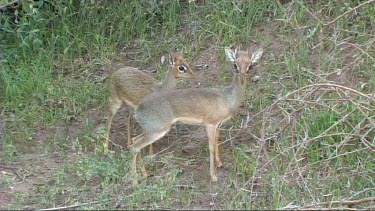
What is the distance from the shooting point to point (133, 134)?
841 cm

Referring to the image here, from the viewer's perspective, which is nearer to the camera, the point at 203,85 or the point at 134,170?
the point at 134,170

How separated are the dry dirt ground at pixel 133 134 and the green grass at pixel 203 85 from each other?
2cm

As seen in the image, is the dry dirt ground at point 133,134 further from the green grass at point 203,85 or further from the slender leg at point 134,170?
the slender leg at point 134,170

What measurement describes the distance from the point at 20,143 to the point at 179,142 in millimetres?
1418

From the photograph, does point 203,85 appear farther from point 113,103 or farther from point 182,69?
point 113,103

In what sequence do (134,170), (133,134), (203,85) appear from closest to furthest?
(134,170), (133,134), (203,85)

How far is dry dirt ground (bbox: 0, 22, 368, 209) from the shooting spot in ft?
24.5

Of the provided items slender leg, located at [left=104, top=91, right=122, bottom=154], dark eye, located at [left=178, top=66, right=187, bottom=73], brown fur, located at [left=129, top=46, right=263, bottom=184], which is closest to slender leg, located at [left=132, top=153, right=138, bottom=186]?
brown fur, located at [left=129, top=46, right=263, bottom=184]

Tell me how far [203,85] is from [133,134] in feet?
2.94

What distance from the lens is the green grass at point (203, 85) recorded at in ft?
23.0

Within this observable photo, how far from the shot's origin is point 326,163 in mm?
7121

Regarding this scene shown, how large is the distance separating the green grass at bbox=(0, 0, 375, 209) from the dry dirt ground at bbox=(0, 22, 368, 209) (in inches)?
0.6

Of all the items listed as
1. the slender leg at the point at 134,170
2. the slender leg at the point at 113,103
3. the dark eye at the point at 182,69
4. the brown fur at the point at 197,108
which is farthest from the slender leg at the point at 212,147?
the slender leg at the point at 113,103

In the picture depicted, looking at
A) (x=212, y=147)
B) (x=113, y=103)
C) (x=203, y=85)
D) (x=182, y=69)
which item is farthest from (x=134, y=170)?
(x=203, y=85)
